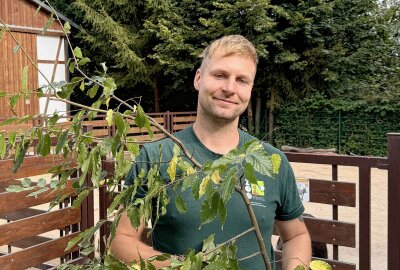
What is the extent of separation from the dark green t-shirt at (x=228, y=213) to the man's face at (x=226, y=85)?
0.17 metres

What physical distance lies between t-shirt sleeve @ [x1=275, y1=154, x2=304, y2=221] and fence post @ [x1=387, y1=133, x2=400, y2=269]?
1178 mm

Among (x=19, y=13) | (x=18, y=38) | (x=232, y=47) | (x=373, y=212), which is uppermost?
(x=19, y=13)

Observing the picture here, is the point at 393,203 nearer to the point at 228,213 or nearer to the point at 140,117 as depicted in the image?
the point at 228,213

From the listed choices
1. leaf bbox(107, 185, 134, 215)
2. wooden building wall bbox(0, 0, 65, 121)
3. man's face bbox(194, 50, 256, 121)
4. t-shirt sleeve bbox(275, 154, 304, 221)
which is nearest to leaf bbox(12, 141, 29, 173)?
leaf bbox(107, 185, 134, 215)

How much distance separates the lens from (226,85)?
1908 mm

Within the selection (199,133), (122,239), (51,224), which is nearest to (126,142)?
(122,239)

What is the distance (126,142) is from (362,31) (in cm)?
2184

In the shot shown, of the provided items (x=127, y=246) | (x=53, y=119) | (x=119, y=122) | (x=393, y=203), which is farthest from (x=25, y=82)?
(x=393, y=203)

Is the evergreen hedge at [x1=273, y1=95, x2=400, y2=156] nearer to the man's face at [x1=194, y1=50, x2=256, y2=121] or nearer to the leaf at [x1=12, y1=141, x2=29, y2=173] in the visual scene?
the man's face at [x1=194, y1=50, x2=256, y2=121]

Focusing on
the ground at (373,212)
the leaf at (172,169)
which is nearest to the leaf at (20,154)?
the leaf at (172,169)

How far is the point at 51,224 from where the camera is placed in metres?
3.90

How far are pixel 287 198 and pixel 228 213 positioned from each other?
1.03 feet

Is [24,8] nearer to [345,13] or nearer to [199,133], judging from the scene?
[345,13]

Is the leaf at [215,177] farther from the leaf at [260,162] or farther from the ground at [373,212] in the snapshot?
the ground at [373,212]
